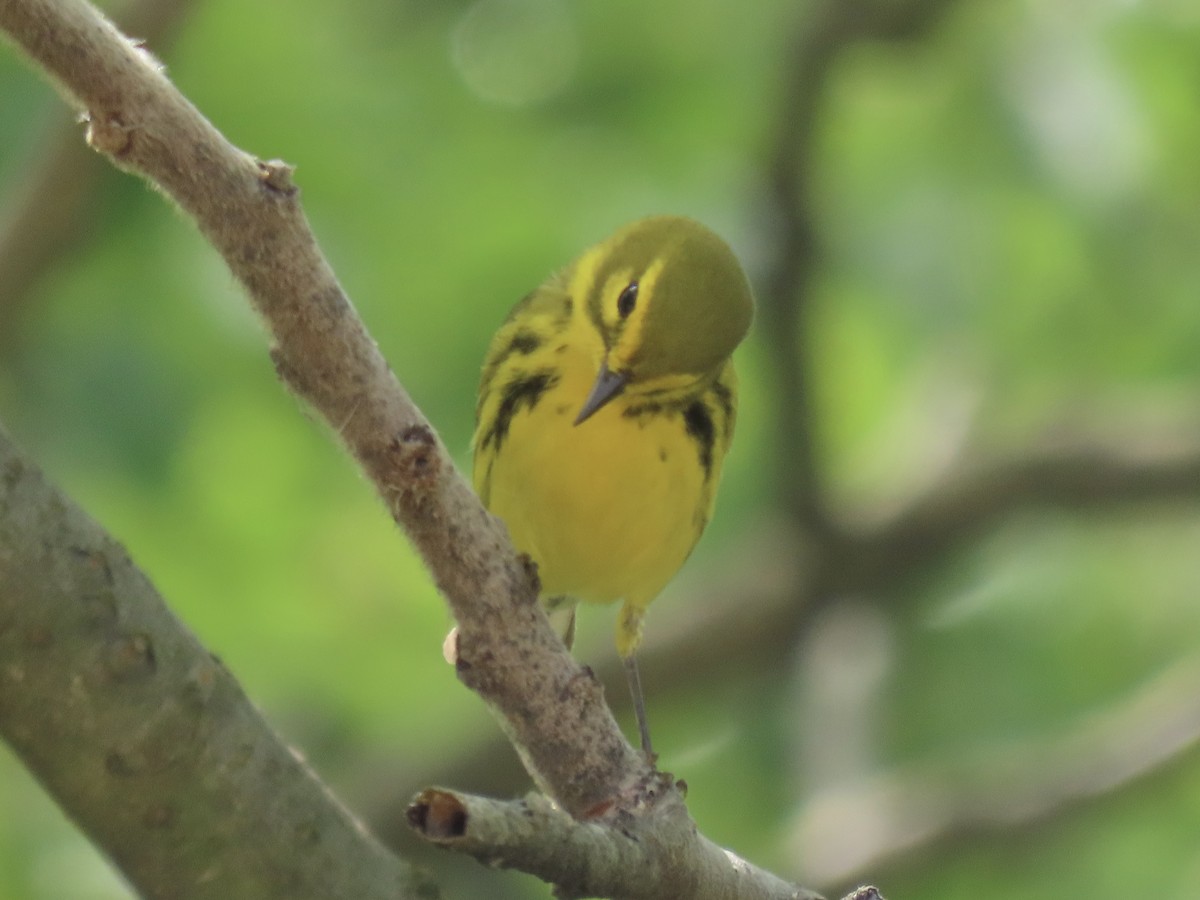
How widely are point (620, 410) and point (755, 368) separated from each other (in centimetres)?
236

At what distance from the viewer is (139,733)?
215 cm

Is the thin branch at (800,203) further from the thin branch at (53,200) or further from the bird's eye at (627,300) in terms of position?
the thin branch at (53,200)

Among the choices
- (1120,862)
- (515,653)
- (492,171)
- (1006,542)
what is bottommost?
(515,653)

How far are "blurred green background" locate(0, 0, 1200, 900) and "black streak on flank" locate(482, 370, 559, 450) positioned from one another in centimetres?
109

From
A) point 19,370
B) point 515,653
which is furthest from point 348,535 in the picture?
point 515,653

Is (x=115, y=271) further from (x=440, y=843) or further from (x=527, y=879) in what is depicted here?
(x=440, y=843)

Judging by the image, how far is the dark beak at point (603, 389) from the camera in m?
3.66

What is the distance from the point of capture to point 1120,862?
622 centimetres

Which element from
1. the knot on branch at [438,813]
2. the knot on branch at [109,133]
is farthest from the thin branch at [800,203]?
the knot on branch at [438,813]

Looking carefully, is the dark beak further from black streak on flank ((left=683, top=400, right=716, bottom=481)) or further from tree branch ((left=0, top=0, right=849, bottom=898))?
tree branch ((left=0, top=0, right=849, bottom=898))

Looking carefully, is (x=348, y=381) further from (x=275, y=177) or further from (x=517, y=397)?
(x=517, y=397)

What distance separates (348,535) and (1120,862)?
2959 millimetres

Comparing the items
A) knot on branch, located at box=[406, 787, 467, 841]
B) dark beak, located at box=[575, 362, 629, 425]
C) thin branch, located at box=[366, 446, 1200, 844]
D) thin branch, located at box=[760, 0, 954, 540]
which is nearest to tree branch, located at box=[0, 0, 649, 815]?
knot on branch, located at box=[406, 787, 467, 841]

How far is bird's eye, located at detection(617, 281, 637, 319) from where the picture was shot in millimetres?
3850
